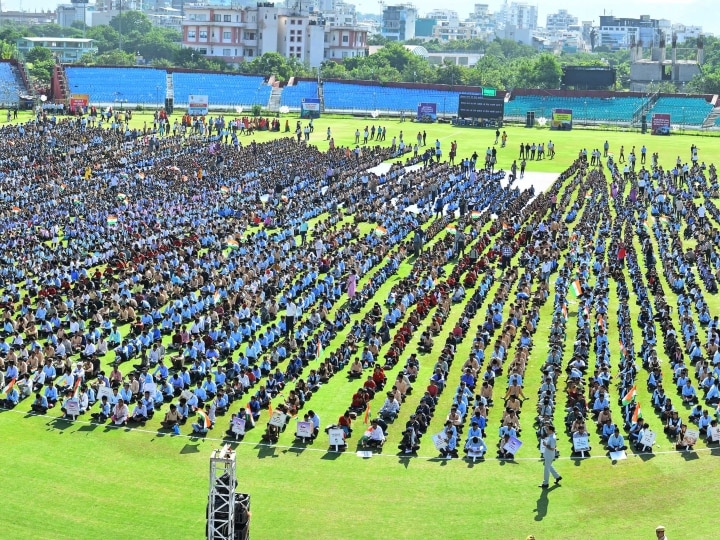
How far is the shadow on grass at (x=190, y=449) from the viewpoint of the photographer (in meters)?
28.9

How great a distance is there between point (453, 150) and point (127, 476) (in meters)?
55.3

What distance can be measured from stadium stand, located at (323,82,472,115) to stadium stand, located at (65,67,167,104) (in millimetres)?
16816

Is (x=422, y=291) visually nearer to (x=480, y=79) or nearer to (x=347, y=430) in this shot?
(x=347, y=430)

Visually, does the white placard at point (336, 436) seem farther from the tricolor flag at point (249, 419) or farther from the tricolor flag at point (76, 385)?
the tricolor flag at point (76, 385)

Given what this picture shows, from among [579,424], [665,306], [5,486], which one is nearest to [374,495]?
[579,424]

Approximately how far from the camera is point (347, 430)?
97.2 feet

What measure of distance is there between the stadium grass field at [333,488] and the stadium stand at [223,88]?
85249 millimetres

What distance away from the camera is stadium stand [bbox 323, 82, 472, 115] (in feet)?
380

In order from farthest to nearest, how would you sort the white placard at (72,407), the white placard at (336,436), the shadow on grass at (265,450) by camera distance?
the white placard at (72,407) → the white placard at (336,436) → the shadow on grass at (265,450)

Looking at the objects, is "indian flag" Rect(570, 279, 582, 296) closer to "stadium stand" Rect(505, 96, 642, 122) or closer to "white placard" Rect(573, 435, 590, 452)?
"white placard" Rect(573, 435, 590, 452)

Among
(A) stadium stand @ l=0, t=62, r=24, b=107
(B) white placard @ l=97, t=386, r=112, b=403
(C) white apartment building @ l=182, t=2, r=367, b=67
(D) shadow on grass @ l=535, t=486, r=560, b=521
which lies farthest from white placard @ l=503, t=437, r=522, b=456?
(C) white apartment building @ l=182, t=2, r=367, b=67

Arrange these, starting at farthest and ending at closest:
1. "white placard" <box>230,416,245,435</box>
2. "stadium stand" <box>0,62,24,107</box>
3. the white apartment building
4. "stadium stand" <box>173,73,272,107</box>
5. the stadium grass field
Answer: the white apartment building, "stadium stand" <box>173,73,272,107</box>, "stadium stand" <box>0,62,24,107</box>, "white placard" <box>230,416,245,435</box>, the stadium grass field

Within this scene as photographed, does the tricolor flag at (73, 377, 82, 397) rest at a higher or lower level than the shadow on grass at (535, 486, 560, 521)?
higher

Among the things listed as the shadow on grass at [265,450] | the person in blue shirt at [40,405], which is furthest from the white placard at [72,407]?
the shadow on grass at [265,450]
